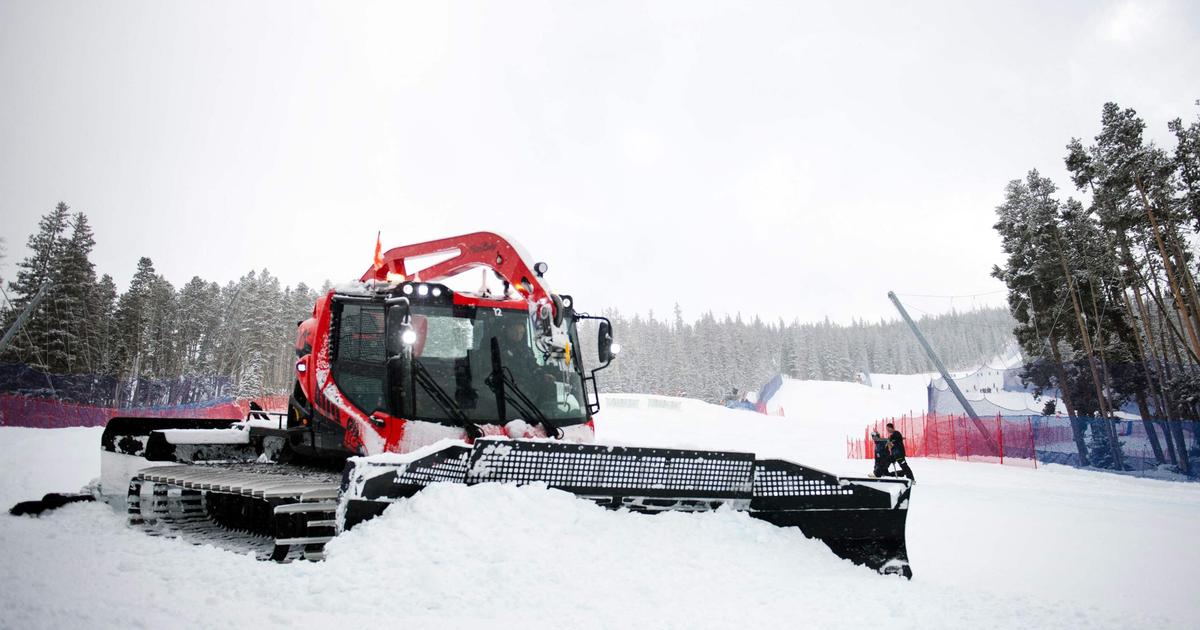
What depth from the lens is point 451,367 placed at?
5945mm

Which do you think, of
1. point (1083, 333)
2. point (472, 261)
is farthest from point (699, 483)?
point (1083, 333)

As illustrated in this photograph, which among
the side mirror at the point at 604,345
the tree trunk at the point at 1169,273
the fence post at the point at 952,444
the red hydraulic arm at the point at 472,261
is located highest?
the tree trunk at the point at 1169,273

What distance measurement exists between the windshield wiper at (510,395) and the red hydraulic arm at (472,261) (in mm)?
861

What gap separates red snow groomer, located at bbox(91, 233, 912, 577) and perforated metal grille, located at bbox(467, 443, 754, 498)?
10 millimetres

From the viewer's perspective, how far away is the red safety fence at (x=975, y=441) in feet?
70.8

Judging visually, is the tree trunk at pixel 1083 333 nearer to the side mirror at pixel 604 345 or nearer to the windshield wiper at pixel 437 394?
the side mirror at pixel 604 345

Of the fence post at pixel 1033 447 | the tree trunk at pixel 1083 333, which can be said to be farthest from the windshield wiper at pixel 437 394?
the tree trunk at pixel 1083 333

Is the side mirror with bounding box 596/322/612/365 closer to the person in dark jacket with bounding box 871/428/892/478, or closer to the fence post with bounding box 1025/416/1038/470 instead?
the person in dark jacket with bounding box 871/428/892/478

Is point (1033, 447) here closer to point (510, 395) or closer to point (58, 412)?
point (510, 395)

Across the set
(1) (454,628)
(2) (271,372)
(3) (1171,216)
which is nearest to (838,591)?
(1) (454,628)

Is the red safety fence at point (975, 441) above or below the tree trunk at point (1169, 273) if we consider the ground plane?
below

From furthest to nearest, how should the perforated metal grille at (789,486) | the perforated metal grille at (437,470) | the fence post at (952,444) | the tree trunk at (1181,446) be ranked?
the fence post at (952,444) < the tree trunk at (1181,446) < the perforated metal grille at (789,486) < the perforated metal grille at (437,470)

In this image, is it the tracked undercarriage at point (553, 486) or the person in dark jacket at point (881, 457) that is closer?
the tracked undercarriage at point (553, 486)

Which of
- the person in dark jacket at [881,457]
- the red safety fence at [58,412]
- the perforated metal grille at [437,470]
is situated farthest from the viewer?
the red safety fence at [58,412]
